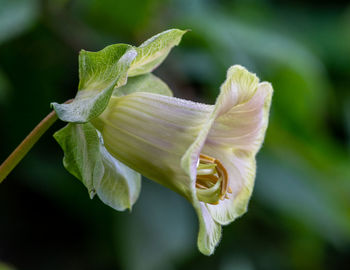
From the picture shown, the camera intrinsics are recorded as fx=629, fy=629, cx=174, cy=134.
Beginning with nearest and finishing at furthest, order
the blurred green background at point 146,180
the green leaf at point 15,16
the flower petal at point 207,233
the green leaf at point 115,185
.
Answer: the flower petal at point 207,233
the green leaf at point 115,185
the green leaf at point 15,16
the blurred green background at point 146,180

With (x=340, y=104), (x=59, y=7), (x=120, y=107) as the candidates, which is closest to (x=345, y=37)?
(x=340, y=104)

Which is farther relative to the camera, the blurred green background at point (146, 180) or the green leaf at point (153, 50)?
the blurred green background at point (146, 180)

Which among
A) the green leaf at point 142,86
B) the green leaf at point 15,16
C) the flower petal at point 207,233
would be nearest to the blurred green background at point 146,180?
the green leaf at point 15,16

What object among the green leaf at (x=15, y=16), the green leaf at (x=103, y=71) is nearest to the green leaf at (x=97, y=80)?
the green leaf at (x=103, y=71)

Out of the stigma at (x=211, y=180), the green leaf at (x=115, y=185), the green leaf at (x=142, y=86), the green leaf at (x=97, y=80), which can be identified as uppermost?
the green leaf at (x=97, y=80)

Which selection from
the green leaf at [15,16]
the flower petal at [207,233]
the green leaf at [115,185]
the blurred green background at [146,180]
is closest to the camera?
the flower petal at [207,233]

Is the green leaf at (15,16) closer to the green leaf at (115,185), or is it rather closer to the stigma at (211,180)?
the green leaf at (115,185)

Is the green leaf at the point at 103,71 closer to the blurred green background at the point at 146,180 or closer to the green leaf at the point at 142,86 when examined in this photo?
the green leaf at the point at 142,86

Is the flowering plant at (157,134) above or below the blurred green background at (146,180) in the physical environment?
above

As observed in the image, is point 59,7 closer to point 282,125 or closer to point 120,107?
point 282,125
